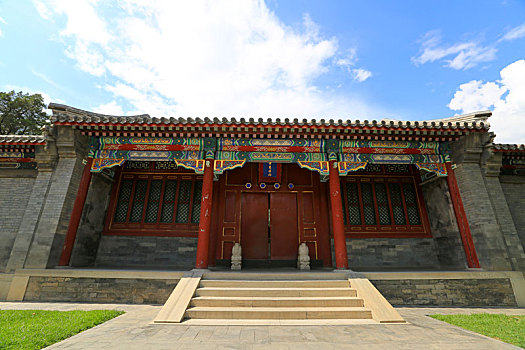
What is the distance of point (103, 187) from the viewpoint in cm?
873

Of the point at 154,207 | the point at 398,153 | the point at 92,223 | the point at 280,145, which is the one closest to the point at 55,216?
the point at 92,223

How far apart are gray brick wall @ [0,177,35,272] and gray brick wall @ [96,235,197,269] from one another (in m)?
2.23

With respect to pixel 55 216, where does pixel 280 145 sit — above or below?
above

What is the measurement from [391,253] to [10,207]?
12060mm

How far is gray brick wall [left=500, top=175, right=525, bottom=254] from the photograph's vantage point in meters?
7.59

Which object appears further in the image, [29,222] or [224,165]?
[224,165]

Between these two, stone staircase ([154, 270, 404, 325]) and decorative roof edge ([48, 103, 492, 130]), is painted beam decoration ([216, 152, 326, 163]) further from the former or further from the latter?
stone staircase ([154, 270, 404, 325])

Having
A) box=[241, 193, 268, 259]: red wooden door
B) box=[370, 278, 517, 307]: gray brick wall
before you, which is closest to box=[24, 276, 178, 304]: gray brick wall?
box=[241, 193, 268, 259]: red wooden door

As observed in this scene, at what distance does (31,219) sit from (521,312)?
12.3 meters

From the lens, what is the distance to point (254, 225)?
8969mm

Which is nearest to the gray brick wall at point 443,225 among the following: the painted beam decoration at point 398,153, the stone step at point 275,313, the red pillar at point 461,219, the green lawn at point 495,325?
the red pillar at point 461,219

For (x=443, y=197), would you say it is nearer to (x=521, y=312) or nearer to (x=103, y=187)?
(x=521, y=312)

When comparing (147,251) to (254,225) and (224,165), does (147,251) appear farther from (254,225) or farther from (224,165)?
(224,165)

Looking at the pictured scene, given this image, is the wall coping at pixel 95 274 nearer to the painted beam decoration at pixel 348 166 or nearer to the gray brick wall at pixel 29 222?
the gray brick wall at pixel 29 222
